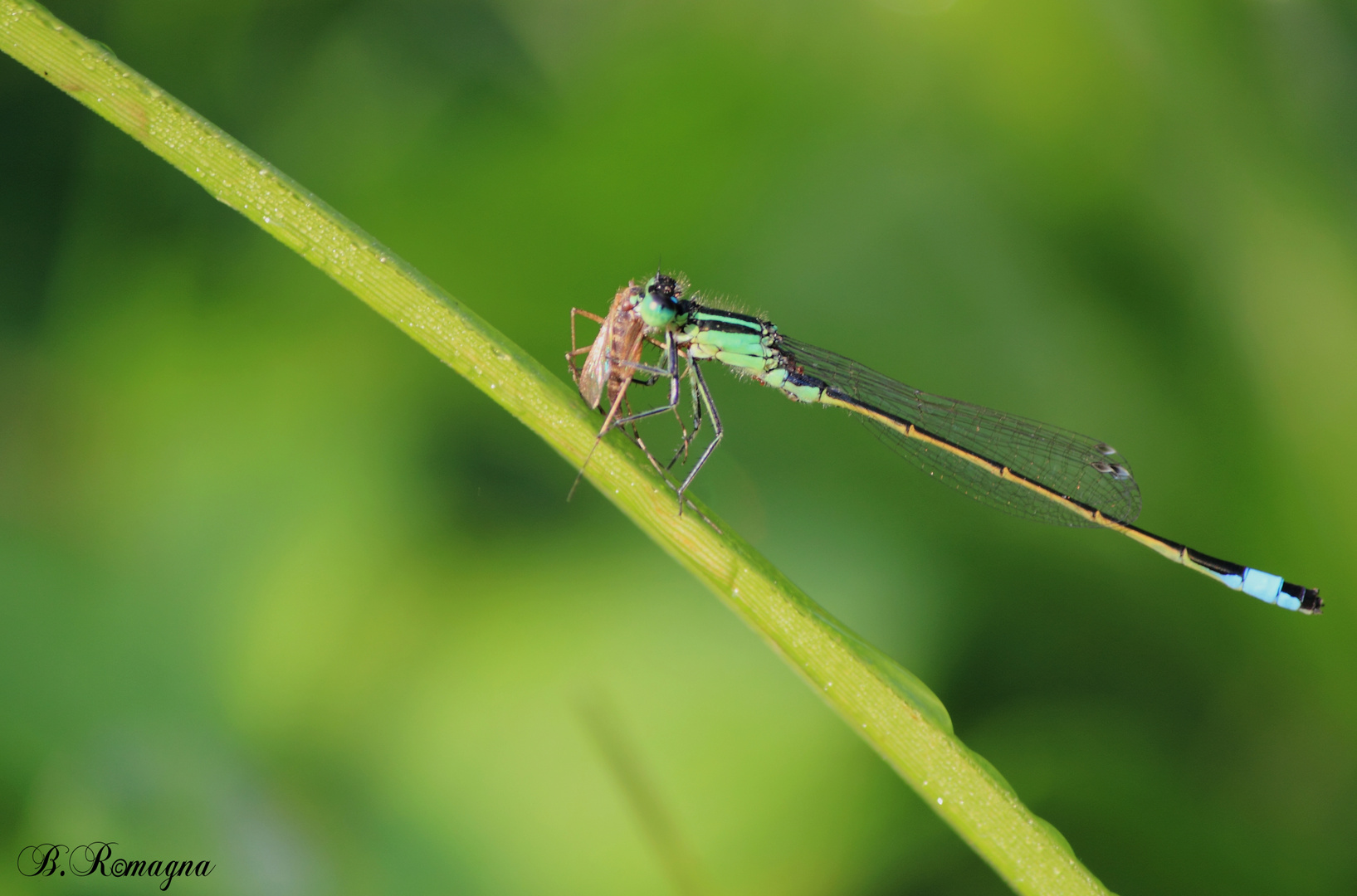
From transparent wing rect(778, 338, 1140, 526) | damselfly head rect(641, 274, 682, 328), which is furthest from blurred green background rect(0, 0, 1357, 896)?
damselfly head rect(641, 274, 682, 328)

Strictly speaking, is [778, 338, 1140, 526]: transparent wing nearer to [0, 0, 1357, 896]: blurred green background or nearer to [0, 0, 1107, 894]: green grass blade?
[0, 0, 1357, 896]: blurred green background

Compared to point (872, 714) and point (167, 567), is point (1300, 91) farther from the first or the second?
point (167, 567)

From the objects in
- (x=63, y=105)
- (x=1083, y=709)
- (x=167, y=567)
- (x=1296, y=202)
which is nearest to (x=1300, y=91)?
(x=1296, y=202)

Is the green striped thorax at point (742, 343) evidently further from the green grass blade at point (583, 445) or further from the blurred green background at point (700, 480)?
the green grass blade at point (583, 445)

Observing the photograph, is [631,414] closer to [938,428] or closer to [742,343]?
[742,343]

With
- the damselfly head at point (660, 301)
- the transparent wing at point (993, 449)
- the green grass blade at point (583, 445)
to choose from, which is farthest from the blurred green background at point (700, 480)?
the green grass blade at point (583, 445)

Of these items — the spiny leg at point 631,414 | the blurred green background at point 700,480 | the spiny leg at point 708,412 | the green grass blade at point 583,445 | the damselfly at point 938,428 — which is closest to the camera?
the green grass blade at point 583,445
